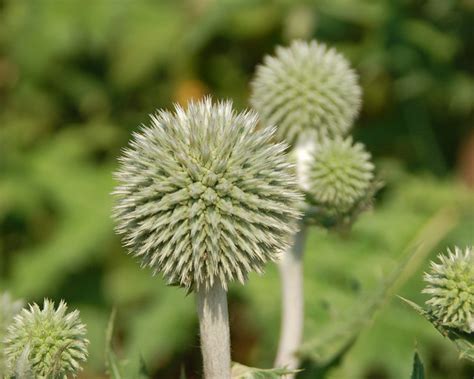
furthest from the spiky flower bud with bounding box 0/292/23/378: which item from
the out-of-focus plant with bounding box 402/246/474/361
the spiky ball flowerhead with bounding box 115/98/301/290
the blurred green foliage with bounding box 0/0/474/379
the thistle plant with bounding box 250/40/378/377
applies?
the blurred green foliage with bounding box 0/0/474/379

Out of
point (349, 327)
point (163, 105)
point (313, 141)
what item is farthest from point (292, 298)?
point (163, 105)

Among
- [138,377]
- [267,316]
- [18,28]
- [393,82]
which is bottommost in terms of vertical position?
[138,377]

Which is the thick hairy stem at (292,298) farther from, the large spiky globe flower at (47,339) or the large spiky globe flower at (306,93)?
the large spiky globe flower at (47,339)

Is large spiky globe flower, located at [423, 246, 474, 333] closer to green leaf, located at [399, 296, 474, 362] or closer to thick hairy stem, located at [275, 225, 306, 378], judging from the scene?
green leaf, located at [399, 296, 474, 362]

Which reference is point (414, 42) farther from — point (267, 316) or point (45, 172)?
point (45, 172)

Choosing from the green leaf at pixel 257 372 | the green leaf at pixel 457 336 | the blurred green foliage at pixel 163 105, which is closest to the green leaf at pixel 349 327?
the green leaf at pixel 457 336

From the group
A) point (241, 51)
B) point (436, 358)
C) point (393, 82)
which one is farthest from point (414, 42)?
point (436, 358)

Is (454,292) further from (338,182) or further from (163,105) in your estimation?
(163,105)
